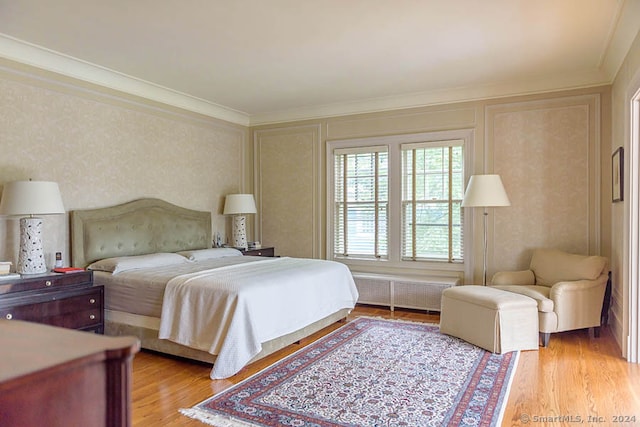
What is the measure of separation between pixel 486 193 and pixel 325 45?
219 cm

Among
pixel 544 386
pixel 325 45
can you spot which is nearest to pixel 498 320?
pixel 544 386

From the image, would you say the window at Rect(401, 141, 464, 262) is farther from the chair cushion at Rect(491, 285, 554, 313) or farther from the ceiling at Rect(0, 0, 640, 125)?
the chair cushion at Rect(491, 285, 554, 313)

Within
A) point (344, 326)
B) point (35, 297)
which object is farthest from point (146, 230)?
point (344, 326)

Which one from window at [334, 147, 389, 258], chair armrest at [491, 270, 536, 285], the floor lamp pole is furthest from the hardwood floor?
window at [334, 147, 389, 258]

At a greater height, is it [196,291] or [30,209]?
[30,209]

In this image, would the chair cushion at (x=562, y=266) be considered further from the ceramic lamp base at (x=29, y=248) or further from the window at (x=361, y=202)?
the ceramic lamp base at (x=29, y=248)

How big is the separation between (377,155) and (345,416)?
3712mm

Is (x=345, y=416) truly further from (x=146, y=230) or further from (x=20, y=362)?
(x=146, y=230)

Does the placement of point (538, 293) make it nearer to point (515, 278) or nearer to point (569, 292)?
point (569, 292)

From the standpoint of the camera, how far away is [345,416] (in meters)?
2.55

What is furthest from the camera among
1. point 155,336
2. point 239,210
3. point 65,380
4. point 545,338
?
point 239,210

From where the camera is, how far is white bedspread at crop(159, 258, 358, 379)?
3.12m

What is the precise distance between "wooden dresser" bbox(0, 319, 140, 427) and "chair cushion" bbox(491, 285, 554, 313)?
370 centimetres

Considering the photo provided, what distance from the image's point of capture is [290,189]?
20.4 ft
